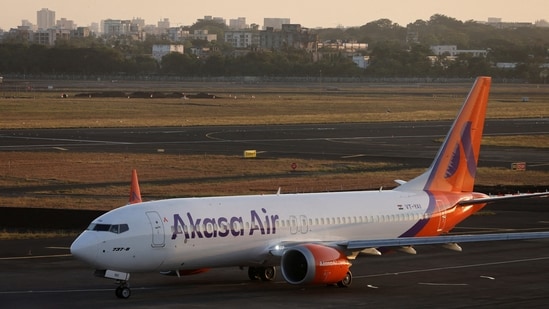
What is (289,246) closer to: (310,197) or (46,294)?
(310,197)

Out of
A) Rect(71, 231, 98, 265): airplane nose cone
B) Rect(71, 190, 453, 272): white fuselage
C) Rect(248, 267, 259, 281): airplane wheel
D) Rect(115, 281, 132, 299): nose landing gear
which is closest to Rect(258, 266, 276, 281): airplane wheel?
Rect(248, 267, 259, 281): airplane wheel

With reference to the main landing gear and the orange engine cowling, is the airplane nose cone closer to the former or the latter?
the orange engine cowling

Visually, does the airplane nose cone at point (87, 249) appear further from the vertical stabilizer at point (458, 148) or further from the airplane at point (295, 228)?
the vertical stabilizer at point (458, 148)

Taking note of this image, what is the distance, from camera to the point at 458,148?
46719mm

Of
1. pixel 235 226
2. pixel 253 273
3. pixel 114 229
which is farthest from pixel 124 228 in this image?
pixel 253 273

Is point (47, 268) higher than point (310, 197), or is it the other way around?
point (310, 197)

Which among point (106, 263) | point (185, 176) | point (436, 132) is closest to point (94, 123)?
point (436, 132)

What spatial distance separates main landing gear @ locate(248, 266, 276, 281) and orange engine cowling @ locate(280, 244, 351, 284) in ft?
7.78

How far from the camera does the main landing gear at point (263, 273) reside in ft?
141

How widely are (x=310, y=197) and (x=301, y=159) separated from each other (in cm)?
5377

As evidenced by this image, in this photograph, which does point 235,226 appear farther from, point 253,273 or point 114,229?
point 114,229

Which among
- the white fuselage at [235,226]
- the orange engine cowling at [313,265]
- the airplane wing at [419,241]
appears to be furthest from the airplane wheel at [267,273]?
the airplane wing at [419,241]

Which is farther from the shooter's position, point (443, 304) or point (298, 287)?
point (298, 287)

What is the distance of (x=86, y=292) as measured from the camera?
133 ft
